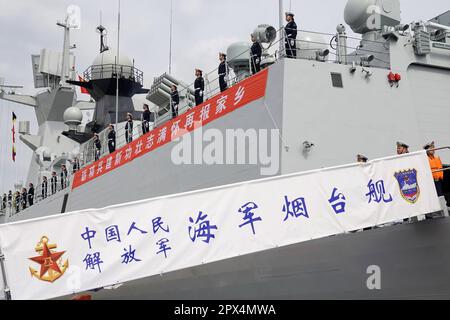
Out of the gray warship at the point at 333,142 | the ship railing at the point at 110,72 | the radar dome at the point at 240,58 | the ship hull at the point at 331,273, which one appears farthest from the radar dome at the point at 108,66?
the ship hull at the point at 331,273

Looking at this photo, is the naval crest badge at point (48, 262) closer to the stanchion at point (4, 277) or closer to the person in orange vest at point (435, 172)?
the stanchion at point (4, 277)

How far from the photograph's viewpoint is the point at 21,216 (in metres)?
25.8

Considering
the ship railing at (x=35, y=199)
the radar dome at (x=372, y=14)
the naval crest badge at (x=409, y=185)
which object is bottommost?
the naval crest badge at (x=409, y=185)

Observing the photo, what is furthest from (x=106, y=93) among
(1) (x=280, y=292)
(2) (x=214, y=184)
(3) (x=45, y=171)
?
(1) (x=280, y=292)

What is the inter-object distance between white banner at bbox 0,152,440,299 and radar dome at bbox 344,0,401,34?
5.16 m

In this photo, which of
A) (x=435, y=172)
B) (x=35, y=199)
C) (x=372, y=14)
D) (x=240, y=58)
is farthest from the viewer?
(x=35, y=199)

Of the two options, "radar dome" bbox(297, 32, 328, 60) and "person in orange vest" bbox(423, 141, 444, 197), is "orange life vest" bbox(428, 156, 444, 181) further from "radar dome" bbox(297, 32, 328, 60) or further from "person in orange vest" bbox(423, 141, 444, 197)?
"radar dome" bbox(297, 32, 328, 60)

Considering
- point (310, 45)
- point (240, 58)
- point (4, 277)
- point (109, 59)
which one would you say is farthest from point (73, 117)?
point (4, 277)

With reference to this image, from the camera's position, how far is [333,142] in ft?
32.6

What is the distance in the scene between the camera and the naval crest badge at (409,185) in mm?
7215

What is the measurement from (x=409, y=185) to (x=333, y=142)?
9.16 ft

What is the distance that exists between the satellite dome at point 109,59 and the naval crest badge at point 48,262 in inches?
737

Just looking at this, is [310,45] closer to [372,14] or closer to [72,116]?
[372,14]

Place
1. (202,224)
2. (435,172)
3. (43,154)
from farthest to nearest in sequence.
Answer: (43,154) → (435,172) → (202,224)
